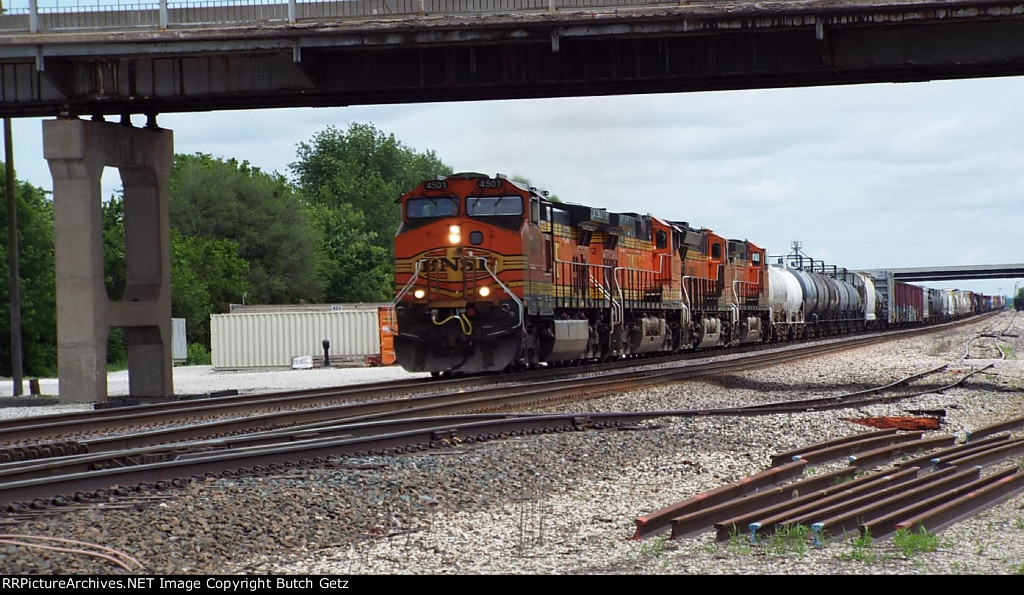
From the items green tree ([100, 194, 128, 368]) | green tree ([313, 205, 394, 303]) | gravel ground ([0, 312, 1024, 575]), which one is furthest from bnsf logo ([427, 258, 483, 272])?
green tree ([313, 205, 394, 303])

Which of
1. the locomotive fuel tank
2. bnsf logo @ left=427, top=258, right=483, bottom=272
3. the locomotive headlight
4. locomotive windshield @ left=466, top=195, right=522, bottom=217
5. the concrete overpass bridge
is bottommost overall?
the locomotive fuel tank

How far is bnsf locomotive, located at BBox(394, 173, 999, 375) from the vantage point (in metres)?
20.5

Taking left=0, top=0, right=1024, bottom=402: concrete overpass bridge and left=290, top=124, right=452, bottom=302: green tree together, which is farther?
left=290, top=124, right=452, bottom=302: green tree

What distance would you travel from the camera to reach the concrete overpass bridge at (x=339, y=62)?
57.2 ft

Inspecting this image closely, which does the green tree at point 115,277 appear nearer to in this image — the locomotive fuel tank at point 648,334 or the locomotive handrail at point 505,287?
the locomotive fuel tank at point 648,334

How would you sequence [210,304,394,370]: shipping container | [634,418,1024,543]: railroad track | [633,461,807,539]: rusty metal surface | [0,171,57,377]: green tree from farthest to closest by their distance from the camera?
1. [0,171,57,377]: green tree
2. [210,304,394,370]: shipping container
3. [633,461,807,539]: rusty metal surface
4. [634,418,1024,543]: railroad track

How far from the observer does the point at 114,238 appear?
187 ft

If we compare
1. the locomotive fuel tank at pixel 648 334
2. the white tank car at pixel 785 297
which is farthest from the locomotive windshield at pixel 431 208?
the white tank car at pixel 785 297

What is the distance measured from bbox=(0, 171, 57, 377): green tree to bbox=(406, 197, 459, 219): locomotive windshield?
2593 cm

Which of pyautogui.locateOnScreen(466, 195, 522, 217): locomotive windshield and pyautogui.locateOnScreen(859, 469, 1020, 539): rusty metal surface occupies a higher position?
pyautogui.locateOnScreen(466, 195, 522, 217): locomotive windshield

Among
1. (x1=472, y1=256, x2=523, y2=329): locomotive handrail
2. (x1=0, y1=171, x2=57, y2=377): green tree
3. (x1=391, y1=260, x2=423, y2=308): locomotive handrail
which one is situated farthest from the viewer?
(x1=0, y1=171, x2=57, y2=377): green tree

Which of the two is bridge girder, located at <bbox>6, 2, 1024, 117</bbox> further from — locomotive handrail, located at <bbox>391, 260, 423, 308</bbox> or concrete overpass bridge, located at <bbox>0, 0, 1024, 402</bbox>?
locomotive handrail, located at <bbox>391, 260, 423, 308</bbox>
